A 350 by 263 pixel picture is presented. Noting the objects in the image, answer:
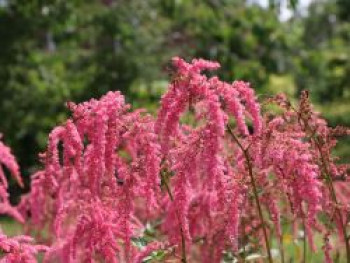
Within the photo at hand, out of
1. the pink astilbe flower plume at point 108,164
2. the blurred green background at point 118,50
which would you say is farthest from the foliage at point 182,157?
the blurred green background at point 118,50

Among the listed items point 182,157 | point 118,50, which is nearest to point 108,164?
point 182,157

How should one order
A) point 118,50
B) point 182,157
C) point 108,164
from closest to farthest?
point 182,157 → point 108,164 → point 118,50

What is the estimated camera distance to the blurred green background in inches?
477

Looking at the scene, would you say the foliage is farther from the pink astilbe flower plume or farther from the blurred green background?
the blurred green background

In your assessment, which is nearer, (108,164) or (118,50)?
(108,164)

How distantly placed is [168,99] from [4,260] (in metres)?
0.69

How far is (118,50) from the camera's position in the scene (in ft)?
45.6

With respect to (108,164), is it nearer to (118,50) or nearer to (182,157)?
(182,157)

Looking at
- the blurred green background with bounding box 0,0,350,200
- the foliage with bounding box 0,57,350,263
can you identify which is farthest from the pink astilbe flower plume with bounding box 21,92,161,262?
the blurred green background with bounding box 0,0,350,200

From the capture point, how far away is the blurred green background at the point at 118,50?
477 inches

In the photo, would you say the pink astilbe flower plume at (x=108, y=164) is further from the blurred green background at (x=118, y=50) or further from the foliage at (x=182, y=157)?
the blurred green background at (x=118, y=50)

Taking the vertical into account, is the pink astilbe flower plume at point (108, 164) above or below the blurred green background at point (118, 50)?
below

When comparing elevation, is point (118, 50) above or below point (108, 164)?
above

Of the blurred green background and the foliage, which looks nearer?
the foliage
